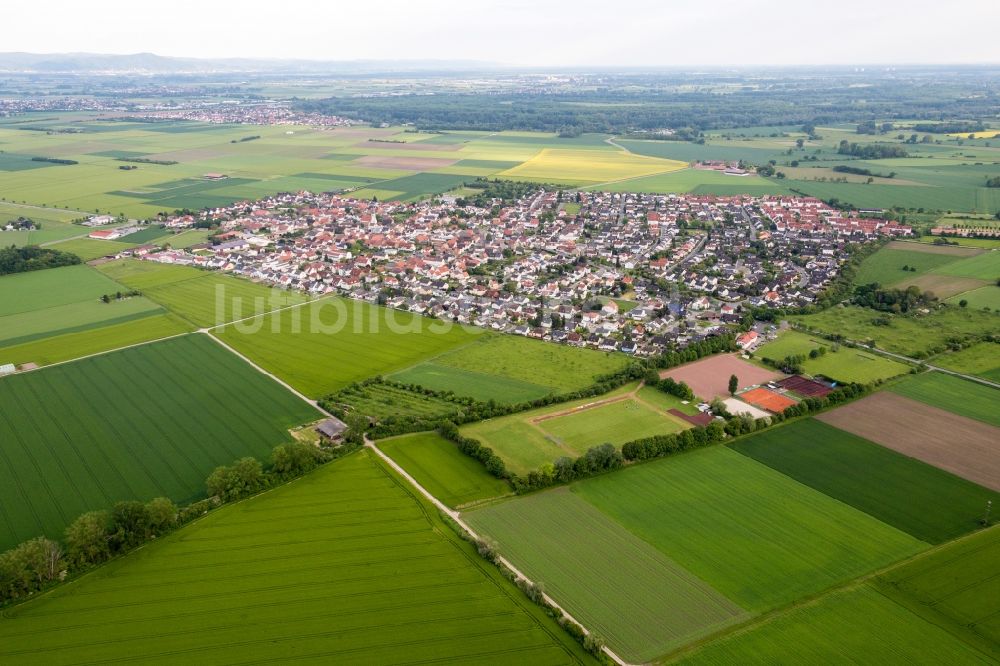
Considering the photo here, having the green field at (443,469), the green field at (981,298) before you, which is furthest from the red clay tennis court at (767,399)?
the green field at (981,298)

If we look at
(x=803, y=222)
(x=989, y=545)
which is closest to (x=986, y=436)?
(x=989, y=545)

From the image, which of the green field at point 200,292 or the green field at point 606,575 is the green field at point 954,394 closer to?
the green field at point 606,575

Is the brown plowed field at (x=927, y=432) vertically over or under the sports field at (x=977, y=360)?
under

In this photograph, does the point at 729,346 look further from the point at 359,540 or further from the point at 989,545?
the point at 359,540

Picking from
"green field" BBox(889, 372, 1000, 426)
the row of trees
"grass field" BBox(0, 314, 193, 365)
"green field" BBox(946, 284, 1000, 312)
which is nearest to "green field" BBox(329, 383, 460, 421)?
the row of trees

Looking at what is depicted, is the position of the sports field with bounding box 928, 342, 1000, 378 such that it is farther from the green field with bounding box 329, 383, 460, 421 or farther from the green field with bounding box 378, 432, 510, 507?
the green field with bounding box 329, 383, 460, 421

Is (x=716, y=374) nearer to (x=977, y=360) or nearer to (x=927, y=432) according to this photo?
(x=927, y=432)
